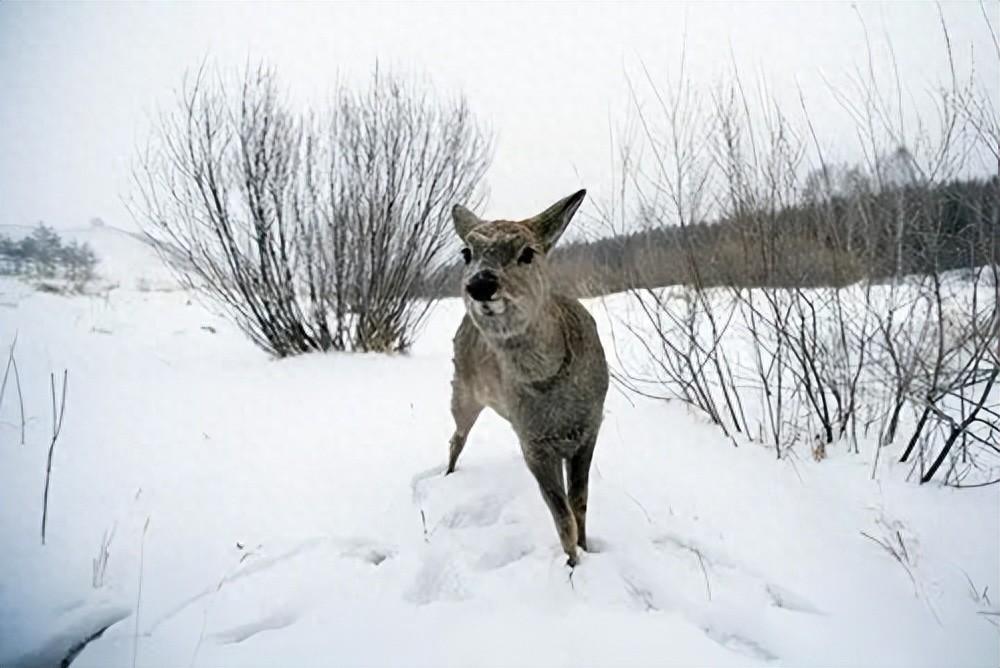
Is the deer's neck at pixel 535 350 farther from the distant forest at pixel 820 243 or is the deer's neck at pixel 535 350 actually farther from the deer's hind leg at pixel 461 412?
the deer's hind leg at pixel 461 412

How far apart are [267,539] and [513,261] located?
75.5 inches

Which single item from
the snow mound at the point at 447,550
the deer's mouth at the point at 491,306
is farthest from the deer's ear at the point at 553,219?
the snow mound at the point at 447,550

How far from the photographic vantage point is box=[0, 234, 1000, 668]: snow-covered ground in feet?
5.56

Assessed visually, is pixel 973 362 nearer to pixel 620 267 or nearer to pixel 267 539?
pixel 620 267

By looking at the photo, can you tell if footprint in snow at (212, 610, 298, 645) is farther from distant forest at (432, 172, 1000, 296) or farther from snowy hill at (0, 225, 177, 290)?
snowy hill at (0, 225, 177, 290)

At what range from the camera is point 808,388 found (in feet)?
11.1

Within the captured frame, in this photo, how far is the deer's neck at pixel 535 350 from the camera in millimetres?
2033

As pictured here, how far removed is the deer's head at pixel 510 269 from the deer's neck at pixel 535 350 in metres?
0.07

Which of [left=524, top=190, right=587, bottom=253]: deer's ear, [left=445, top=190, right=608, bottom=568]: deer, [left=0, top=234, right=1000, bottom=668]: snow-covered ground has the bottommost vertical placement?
[left=0, top=234, right=1000, bottom=668]: snow-covered ground

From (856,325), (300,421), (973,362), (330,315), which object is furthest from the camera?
(330,315)

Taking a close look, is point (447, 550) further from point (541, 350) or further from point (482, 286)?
point (482, 286)

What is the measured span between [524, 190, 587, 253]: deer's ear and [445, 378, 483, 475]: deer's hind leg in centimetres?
128

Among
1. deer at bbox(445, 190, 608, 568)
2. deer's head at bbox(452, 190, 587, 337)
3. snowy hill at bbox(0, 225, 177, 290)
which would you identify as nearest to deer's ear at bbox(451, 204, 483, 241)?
deer at bbox(445, 190, 608, 568)

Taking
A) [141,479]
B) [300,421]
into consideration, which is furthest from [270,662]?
[300,421]
